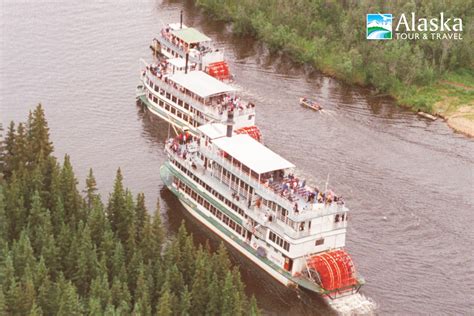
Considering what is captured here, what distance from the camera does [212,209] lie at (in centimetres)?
9688

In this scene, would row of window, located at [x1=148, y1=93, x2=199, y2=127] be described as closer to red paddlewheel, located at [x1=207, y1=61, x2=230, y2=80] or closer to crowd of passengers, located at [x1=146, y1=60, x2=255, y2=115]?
crowd of passengers, located at [x1=146, y1=60, x2=255, y2=115]

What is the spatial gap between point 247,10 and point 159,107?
32721 mm

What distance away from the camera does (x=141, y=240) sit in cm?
8619

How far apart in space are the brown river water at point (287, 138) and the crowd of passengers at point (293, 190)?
24.1 ft

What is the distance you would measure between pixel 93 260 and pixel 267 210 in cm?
1698

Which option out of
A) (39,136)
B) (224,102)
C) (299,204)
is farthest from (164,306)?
(224,102)

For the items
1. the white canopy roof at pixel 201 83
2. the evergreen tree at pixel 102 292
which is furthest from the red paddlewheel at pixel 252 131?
the evergreen tree at pixel 102 292

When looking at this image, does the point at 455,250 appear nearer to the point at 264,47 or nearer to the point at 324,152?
the point at 324,152

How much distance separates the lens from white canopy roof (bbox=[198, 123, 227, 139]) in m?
98.2

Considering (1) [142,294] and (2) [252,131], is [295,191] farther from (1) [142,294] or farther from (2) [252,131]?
(2) [252,131]

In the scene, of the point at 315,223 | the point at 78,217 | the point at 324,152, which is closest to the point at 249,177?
the point at 315,223

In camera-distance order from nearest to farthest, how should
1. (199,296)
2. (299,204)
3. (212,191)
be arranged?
(199,296) < (299,204) < (212,191)

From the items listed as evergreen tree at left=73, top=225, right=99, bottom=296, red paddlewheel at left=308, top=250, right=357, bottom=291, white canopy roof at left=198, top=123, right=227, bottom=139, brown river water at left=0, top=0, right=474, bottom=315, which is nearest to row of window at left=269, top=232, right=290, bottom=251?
red paddlewheel at left=308, top=250, right=357, bottom=291

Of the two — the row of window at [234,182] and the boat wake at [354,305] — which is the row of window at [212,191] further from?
the boat wake at [354,305]
